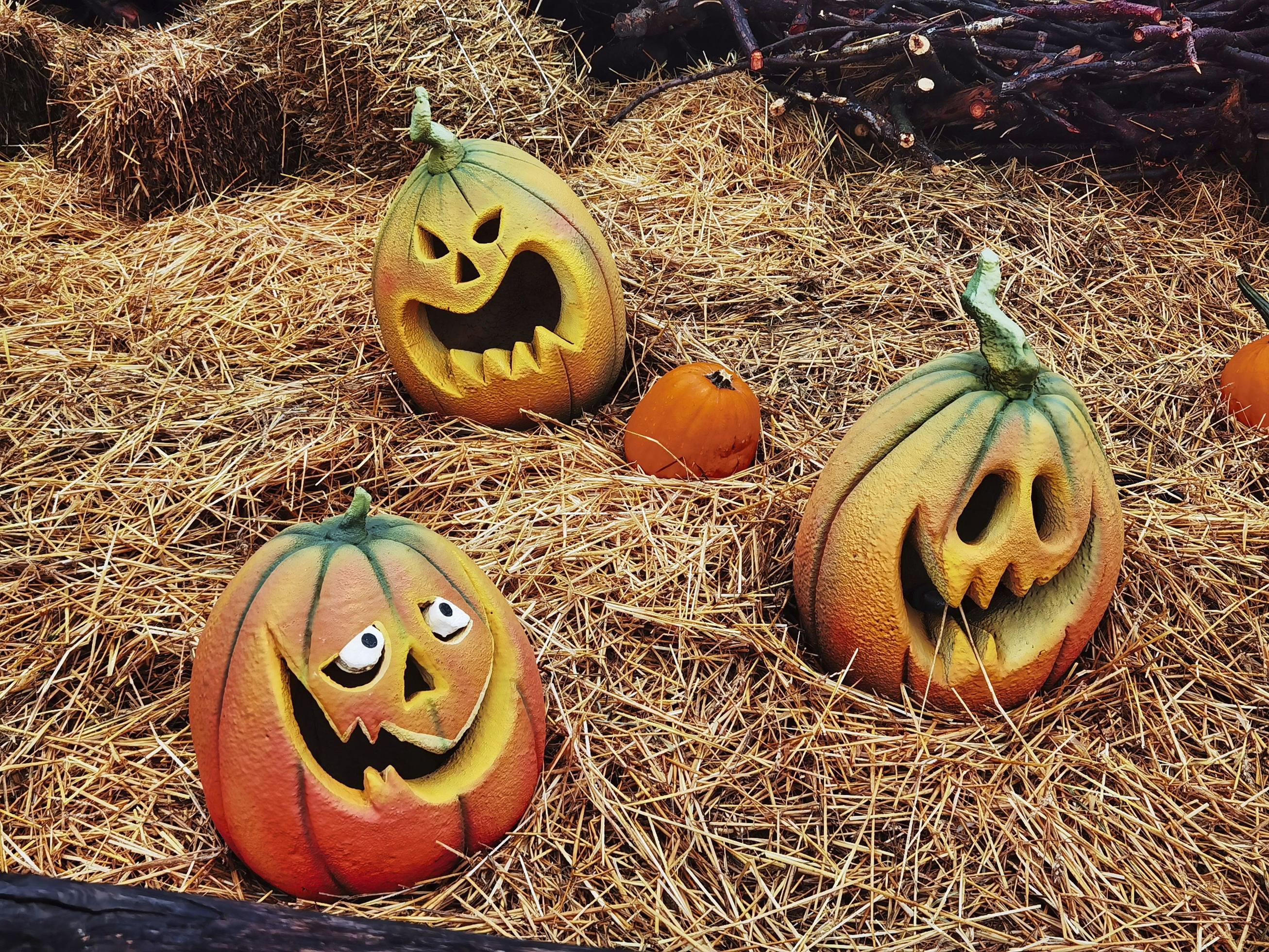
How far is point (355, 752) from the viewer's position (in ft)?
6.17

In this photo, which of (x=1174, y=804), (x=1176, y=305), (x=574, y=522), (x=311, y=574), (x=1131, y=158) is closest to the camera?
(x=311, y=574)

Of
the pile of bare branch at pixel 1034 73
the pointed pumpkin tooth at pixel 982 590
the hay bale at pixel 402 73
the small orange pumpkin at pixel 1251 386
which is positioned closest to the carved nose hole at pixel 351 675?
the pointed pumpkin tooth at pixel 982 590

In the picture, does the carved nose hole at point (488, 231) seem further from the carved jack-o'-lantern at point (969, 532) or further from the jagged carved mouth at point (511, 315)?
the carved jack-o'-lantern at point (969, 532)

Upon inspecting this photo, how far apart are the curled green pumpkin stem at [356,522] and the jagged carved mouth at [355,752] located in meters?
0.27

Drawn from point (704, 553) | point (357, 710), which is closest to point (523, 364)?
point (704, 553)

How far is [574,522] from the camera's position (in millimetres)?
2729

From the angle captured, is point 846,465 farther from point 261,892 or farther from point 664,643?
point 261,892

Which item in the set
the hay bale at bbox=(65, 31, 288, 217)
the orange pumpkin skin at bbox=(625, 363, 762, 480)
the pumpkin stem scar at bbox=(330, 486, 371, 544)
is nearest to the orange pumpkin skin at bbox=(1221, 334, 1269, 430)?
the orange pumpkin skin at bbox=(625, 363, 762, 480)

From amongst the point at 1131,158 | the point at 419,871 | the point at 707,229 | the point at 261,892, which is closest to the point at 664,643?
the point at 419,871

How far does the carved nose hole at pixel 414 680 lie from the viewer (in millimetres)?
1879

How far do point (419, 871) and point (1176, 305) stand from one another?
3.38 meters

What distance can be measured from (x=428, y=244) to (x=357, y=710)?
1574mm

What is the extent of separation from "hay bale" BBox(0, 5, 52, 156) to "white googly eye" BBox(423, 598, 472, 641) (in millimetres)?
4870

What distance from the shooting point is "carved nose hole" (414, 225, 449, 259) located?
2.88 meters
